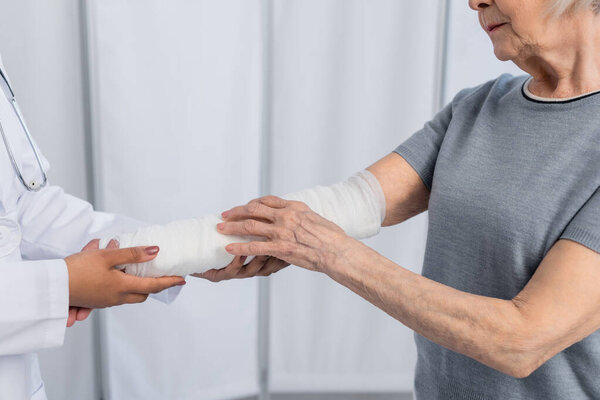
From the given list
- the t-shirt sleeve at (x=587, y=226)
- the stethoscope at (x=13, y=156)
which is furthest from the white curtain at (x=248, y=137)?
the t-shirt sleeve at (x=587, y=226)

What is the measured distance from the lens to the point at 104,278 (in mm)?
932

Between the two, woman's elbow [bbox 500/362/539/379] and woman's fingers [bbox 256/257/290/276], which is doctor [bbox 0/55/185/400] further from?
woman's elbow [bbox 500/362/539/379]

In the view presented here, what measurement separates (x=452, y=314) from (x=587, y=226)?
0.21 meters

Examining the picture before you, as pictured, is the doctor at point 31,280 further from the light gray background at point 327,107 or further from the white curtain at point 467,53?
the white curtain at point 467,53

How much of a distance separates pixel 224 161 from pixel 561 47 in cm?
131

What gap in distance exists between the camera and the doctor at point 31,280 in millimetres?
877

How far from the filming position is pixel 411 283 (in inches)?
32.9

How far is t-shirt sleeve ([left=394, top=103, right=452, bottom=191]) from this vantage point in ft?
3.62

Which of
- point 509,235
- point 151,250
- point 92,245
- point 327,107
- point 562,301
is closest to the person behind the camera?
point 562,301

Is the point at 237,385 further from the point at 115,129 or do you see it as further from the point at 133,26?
the point at 133,26

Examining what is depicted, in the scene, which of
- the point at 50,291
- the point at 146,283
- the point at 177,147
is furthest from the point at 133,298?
the point at 177,147

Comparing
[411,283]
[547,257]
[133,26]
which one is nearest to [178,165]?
[133,26]

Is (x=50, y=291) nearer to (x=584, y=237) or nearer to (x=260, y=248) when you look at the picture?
(x=260, y=248)

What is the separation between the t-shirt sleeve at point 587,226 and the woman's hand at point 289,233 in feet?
1.04
